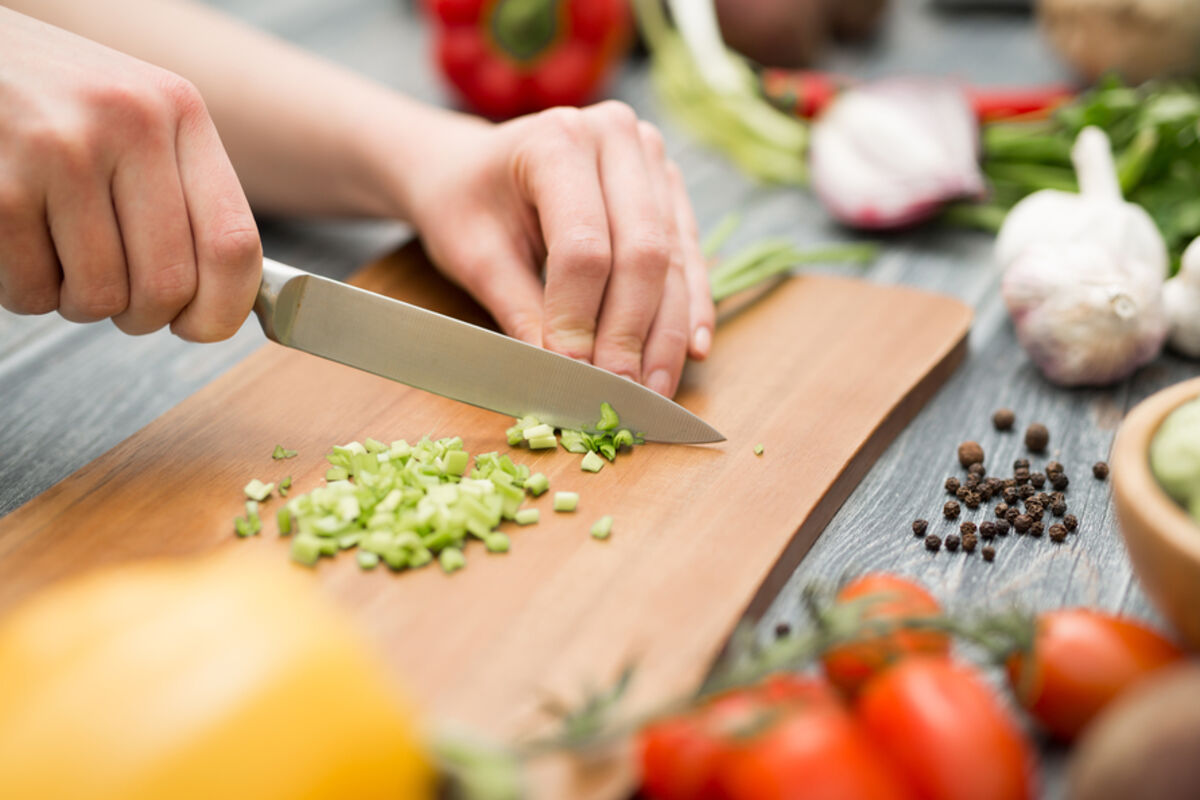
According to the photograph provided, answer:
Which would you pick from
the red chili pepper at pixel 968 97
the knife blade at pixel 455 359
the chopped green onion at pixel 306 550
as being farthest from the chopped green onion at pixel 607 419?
Result: the red chili pepper at pixel 968 97

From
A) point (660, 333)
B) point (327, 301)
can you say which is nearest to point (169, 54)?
point (327, 301)

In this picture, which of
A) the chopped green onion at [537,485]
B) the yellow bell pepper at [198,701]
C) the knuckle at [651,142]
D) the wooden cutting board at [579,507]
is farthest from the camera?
the knuckle at [651,142]

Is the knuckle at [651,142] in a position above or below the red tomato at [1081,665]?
above

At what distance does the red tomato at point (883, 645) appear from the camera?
846 millimetres

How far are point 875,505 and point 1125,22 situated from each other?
162 cm

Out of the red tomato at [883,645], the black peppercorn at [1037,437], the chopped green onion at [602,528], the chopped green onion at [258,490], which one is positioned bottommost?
the chopped green onion at [258,490]

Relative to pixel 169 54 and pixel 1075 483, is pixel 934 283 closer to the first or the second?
pixel 1075 483

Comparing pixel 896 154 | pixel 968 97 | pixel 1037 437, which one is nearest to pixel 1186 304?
pixel 1037 437

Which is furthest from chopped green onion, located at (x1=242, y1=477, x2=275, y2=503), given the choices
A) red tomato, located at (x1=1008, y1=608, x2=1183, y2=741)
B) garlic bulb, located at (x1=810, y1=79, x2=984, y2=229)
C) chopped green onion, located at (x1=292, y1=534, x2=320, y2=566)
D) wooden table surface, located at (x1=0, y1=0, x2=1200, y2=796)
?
garlic bulb, located at (x1=810, y1=79, x2=984, y2=229)

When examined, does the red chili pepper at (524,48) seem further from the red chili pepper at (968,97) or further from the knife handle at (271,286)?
the knife handle at (271,286)

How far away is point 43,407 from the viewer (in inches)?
61.1

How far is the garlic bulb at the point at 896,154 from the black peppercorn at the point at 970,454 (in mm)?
741

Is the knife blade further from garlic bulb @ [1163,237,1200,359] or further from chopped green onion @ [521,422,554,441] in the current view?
garlic bulb @ [1163,237,1200,359]

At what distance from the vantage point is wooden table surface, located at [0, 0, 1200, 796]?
1.17m
